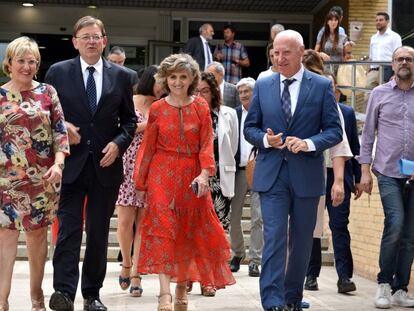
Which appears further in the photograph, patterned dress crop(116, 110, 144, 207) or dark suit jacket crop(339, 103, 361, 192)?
dark suit jacket crop(339, 103, 361, 192)

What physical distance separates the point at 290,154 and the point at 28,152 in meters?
1.97

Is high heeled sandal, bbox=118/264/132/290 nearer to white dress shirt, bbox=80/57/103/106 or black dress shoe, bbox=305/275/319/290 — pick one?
black dress shoe, bbox=305/275/319/290

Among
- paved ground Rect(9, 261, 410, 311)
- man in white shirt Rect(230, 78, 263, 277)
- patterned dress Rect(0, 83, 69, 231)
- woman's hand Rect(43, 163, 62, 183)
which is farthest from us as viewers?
man in white shirt Rect(230, 78, 263, 277)

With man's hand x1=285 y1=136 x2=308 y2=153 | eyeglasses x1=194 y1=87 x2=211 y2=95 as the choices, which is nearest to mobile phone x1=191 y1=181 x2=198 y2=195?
man's hand x1=285 y1=136 x2=308 y2=153

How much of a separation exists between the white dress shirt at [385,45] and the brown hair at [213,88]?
7.76 metres

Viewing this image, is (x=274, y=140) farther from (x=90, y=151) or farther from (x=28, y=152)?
(x=28, y=152)

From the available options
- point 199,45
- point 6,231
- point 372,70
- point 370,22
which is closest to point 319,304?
point 6,231

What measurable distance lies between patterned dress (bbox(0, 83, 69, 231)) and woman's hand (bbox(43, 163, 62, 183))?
24cm

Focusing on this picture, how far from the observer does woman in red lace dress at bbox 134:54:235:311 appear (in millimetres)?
7738

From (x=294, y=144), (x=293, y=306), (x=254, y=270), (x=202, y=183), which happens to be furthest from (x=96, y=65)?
(x=254, y=270)

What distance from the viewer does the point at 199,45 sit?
17719 millimetres

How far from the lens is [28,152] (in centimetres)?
733

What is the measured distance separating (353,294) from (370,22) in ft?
42.1

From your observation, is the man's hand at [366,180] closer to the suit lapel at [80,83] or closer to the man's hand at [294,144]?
the man's hand at [294,144]
